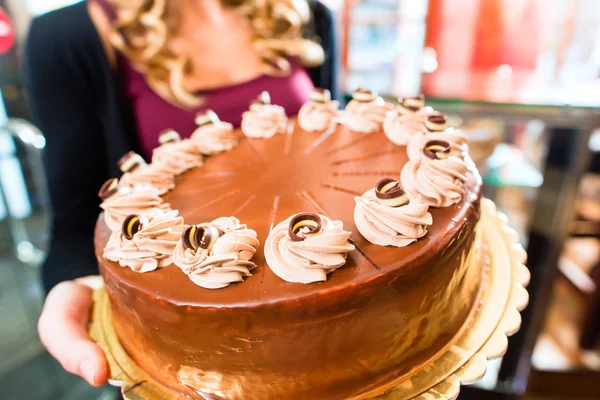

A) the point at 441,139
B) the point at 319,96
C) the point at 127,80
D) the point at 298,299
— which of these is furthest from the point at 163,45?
the point at 298,299

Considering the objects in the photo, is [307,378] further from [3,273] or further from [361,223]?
[3,273]

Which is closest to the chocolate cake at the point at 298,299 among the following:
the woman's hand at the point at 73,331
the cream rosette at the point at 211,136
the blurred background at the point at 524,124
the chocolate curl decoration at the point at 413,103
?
the woman's hand at the point at 73,331

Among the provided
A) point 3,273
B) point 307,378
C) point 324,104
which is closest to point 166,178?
point 324,104

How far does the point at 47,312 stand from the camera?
188 cm

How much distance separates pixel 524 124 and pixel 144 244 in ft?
9.04

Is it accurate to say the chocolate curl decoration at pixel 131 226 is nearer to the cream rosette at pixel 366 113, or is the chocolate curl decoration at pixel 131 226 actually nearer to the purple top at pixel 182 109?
the purple top at pixel 182 109

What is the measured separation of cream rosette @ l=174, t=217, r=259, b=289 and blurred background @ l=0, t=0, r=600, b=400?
1.61 metres

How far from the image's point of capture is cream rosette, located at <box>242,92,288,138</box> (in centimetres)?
266

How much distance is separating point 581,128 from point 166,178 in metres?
2.38

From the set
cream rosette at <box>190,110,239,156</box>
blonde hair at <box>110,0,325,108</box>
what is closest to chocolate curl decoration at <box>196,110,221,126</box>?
cream rosette at <box>190,110,239,156</box>

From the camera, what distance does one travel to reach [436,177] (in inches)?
69.6

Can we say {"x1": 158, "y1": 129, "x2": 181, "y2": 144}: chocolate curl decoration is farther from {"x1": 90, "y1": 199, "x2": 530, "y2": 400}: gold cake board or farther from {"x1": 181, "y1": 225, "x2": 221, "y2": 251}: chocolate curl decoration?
{"x1": 181, "y1": 225, "x2": 221, "y2": 251}: chocolate curl decoration

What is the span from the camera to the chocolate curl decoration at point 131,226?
5.44ft

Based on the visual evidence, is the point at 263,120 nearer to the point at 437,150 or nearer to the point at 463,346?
the point at 437,150
